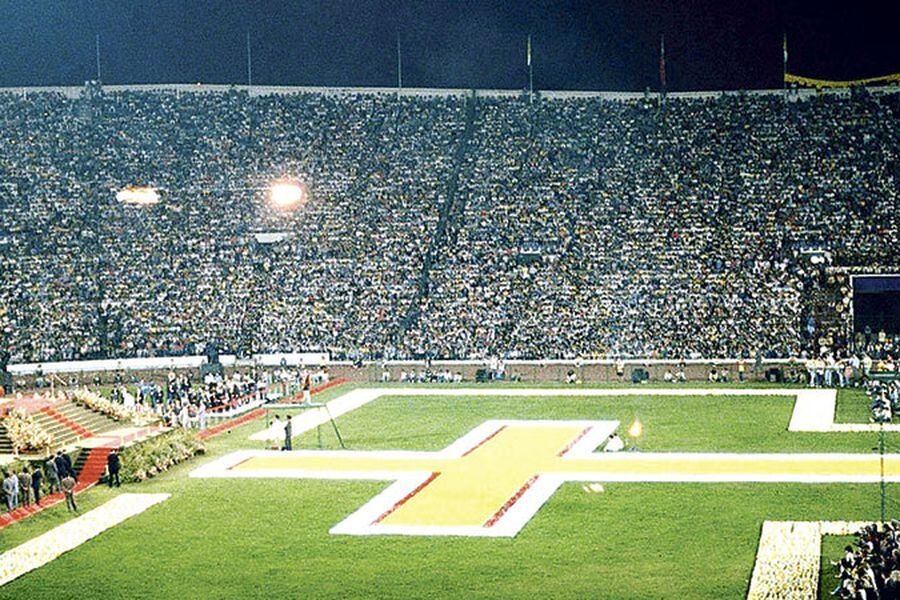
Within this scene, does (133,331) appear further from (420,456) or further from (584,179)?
(420,456)

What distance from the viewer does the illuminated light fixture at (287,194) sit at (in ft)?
186

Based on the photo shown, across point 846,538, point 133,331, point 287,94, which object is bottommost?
point 846,538

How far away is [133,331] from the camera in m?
54.6

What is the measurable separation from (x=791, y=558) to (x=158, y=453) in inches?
649

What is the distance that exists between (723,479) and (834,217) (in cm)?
3064

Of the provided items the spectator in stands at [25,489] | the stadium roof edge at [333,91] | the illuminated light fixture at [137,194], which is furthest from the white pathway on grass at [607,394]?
the stadium roof edge at [333,91]

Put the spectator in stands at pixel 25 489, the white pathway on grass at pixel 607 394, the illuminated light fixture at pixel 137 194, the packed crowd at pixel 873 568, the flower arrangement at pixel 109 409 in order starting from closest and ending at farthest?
the packed crowd at pixel 873 568 < the spectator in stands at pixel 25 489 < the white pathway on grass at pixel 607 394 < the flower arrangement at pixel 109 409 < the illuminated light fixture at pixel 137 194

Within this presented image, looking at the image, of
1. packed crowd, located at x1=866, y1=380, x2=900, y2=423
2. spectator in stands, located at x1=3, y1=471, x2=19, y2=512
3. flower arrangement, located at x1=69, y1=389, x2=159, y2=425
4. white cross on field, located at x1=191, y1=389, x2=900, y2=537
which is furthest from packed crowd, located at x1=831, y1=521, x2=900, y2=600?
flower arrangement, located at x1=69, y1=389, x2=159, y2=425

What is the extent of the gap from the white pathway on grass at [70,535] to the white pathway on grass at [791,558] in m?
12.2

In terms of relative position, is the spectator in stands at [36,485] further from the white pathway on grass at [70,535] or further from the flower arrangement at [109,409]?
the flower arrangement at [109,409]

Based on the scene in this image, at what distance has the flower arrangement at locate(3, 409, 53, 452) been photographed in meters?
30.3

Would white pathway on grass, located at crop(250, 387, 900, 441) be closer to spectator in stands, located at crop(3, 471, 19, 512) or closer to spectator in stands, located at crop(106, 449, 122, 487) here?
spectator in stands, located at crop(106, 449, 122, 487)

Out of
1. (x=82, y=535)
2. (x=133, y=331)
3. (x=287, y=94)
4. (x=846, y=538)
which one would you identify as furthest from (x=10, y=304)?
(x=846, y=538)

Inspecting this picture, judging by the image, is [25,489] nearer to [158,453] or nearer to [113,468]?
[113,468]
